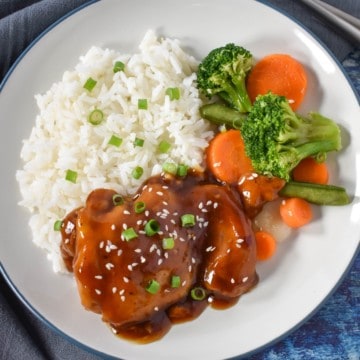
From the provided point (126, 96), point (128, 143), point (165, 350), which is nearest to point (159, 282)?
point (165, 350)

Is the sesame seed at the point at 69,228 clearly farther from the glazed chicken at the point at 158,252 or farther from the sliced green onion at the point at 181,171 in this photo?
the sliced green onion at the point at 181,171

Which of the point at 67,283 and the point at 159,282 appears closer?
the point at 159,282

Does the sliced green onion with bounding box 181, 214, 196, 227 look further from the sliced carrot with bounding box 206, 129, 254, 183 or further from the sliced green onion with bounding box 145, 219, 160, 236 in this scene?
the sliced carrot with bounding box 206, 129, 254, 183

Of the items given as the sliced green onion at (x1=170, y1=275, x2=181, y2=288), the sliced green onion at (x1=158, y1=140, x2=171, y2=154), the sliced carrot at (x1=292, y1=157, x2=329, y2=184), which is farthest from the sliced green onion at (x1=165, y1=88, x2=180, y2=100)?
the sliced green onion at (x1=170, y1=275, x2=181, y2=288)

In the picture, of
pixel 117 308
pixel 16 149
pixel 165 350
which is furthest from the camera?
pixel 16 149

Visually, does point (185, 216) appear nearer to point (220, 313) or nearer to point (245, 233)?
point (245, 233)

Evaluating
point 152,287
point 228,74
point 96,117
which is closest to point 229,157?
point 228,74
